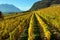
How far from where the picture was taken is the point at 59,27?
30.1 meters

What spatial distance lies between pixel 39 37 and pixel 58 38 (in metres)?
2.42

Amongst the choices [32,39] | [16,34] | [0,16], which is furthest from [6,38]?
[0,16]

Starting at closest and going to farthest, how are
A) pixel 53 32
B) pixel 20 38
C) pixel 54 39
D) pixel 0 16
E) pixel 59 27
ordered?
pixel 54 39 < pixel 20 38 < pixel 53 32 < pixel 59 27 < pixel 0 16

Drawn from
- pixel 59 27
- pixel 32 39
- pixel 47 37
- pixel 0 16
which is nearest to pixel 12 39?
pixel 32 39

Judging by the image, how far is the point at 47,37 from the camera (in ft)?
78.8

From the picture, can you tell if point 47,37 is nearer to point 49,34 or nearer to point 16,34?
point 49,34

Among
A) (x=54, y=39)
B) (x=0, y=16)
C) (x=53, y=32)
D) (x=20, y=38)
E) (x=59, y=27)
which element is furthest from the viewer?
(x=0, y=16)

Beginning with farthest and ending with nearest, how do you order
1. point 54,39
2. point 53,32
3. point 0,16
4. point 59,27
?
1. point 0,16
2. point 59,27
3. point 53,32
4. point 54,39

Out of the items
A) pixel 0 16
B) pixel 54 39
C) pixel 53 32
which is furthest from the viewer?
pixel 0 16

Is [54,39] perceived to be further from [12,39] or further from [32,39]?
[12,39]

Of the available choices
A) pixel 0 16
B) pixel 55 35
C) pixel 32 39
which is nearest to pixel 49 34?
pixel 55 35

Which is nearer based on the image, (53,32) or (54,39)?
(54,39)

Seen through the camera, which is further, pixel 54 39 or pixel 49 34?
pixel 49 34

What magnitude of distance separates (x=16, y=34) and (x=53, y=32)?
525 centimetres
